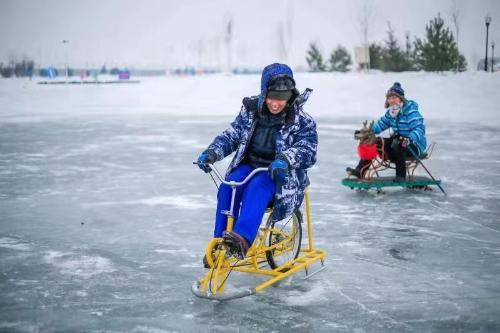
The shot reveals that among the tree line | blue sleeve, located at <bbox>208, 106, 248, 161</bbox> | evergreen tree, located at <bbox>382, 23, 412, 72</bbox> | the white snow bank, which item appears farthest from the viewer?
evergreen tree, located at <bbox>382, 23, 412, 72</bbox>

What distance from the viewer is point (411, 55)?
51.0 m

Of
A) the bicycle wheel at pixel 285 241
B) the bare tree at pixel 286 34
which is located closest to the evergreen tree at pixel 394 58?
the bicycle wheel at pixel 285 241

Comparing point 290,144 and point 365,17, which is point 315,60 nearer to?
point 365,17

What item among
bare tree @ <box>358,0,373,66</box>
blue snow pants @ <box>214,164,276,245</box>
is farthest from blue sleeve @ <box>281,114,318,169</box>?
bare tree @ <box>358,0,373,66</box>

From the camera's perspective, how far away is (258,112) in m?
5.62

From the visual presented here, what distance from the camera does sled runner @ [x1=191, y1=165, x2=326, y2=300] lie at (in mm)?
5109

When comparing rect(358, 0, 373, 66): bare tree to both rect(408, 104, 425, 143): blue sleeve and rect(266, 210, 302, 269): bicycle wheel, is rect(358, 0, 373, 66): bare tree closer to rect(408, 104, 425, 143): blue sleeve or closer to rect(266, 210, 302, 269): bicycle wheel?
rect(408, 104, 425, 143): blue sleeve

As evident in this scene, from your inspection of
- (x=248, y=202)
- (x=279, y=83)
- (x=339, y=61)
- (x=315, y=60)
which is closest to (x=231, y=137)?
(x=279, y=83)

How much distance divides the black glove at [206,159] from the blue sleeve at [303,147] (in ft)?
1.88

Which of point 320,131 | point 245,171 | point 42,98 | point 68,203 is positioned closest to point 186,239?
point 245,171

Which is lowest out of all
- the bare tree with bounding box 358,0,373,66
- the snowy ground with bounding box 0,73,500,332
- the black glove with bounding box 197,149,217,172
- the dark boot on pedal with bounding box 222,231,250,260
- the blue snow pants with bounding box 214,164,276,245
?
the snowy ground with bounding box 0,73,500,332

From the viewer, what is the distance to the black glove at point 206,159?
5383 millimetres

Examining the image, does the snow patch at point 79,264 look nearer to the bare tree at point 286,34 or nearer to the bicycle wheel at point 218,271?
the bicycle wheel at point 218,271

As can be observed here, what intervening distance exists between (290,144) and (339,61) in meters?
55.4
